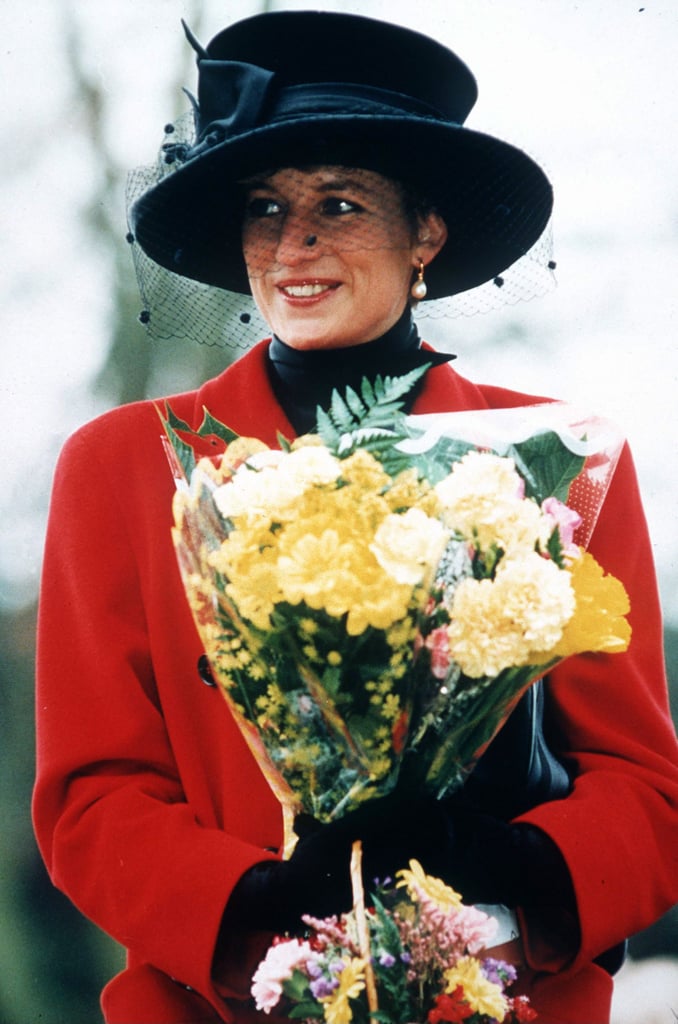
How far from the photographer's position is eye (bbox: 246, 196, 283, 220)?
6.61ft

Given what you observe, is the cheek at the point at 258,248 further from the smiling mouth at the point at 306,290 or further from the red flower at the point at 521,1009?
the red flower at the point at 521,1009

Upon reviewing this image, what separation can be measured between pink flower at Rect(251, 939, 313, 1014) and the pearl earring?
3.62 feet

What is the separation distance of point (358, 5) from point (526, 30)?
0.33m

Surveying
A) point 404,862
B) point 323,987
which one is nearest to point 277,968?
point 323,987

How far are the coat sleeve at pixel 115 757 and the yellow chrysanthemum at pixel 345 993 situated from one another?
0.72ft

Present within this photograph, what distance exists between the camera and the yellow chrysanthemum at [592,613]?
5.10 feet

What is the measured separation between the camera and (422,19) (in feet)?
7.61

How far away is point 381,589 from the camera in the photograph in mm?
1429

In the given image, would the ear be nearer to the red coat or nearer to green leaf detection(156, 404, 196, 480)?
the red coat

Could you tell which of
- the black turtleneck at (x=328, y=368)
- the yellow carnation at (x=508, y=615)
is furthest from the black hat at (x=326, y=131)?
the yellow carnation at (x=508, y=615)

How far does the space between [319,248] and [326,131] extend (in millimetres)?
197

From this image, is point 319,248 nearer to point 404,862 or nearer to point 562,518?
point 562,518

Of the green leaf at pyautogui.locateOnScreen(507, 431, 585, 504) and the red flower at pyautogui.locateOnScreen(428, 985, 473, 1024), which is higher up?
the green leaf at pyautogui.locateOnScreen(507, 431, 585, 504)

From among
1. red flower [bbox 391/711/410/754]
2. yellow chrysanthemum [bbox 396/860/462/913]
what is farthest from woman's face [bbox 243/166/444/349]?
yellow chrysanthemum [bbox 396/860/462/913]
